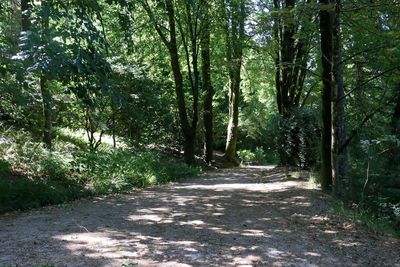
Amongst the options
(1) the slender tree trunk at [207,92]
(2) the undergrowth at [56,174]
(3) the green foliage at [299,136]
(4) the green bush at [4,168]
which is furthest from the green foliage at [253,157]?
(4) the green bush at [4,168]

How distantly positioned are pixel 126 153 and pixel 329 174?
671 cm

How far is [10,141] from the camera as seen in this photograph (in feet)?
32.9

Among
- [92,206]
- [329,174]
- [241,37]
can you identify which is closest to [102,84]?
[92,206]

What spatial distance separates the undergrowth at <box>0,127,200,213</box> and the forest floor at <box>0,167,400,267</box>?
478mm

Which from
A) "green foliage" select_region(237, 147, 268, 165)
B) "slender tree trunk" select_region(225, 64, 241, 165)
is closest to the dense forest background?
"slender tree trunk" select_region(225, 64, 241, 165)

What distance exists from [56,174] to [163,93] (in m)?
8.97

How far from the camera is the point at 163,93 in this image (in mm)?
17719

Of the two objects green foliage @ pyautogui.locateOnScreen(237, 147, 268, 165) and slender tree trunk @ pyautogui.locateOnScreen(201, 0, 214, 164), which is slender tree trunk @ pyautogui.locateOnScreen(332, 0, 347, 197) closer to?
slender tree trunk @ pyautogui.locateOnScreen(201, 0, 214, 164)

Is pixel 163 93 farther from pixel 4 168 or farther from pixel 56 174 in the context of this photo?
pixel 4 168

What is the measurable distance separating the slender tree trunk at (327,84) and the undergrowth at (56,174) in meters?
4.88

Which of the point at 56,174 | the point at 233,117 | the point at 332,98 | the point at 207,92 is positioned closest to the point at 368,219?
the point at 332,98

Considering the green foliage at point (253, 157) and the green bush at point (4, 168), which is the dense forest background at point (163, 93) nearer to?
the green bush at point (4, 168)

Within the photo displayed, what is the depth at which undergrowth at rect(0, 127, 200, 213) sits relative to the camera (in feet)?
26.2

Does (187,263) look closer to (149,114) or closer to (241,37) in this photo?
(149,114)
